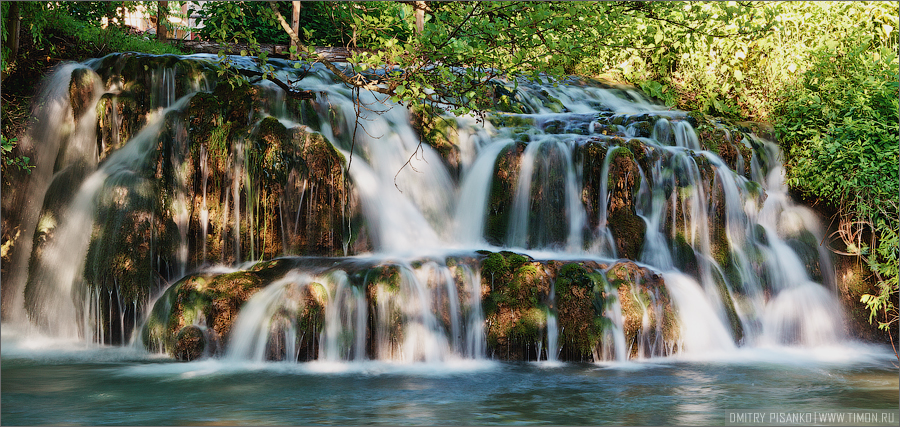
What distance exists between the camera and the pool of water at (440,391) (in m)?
4.85

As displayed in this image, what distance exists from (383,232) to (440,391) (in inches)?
111

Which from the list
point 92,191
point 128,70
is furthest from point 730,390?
point 128,70

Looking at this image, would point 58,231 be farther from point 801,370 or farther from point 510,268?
point 801,370

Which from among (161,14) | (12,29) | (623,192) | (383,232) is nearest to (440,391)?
(383,232)

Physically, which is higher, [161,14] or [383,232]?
[161,14]

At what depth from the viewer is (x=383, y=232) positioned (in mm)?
7992

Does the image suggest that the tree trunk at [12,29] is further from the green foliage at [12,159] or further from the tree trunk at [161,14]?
the tree trunk at [161,14]

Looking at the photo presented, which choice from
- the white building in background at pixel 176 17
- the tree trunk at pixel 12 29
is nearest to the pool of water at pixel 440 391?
the white building in background at pixel 176 17

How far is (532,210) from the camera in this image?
832cm

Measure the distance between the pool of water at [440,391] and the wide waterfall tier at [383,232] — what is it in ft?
1.22

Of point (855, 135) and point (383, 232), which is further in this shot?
point (855, 135)

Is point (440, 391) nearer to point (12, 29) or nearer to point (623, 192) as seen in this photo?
point (623, 192)

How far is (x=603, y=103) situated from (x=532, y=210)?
3835mm

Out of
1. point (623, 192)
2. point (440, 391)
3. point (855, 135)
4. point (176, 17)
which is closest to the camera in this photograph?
point (440, 391)
